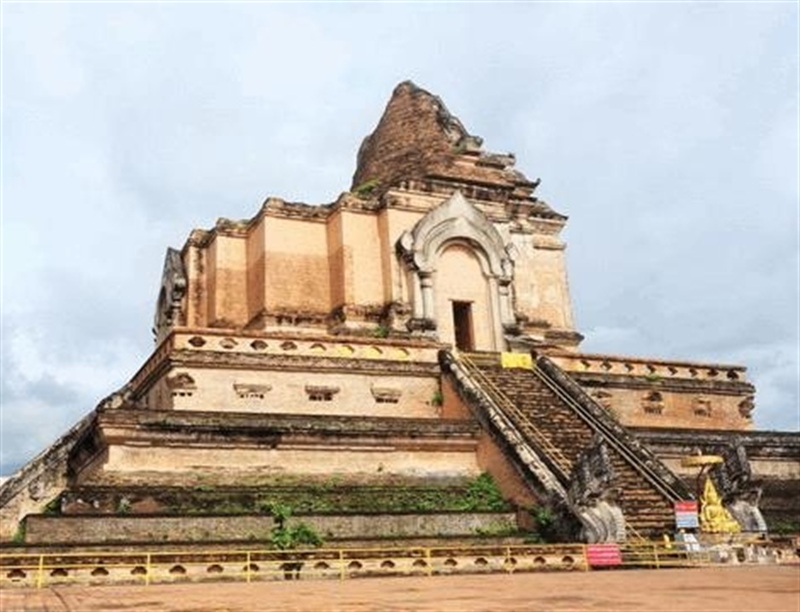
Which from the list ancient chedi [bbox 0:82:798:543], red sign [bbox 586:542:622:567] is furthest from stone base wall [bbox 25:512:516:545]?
red sign [bbox 586:542:622:567]

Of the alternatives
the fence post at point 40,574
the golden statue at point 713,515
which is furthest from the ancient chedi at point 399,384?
the fence post at point 40,574

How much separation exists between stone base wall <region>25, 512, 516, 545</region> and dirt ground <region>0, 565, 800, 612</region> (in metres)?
A: 3.75

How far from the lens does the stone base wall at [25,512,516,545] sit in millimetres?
12734

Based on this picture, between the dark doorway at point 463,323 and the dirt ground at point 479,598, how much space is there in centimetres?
1749

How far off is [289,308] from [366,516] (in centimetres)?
1241

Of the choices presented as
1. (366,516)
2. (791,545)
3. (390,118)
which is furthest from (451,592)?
(390,118)

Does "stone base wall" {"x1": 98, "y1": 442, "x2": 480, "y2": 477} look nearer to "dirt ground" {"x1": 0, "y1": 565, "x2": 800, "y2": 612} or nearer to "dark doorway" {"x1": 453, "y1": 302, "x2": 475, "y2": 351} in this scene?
"dirt ground" {"x1": 0, "y1": 565, "x2": 800, "y2": 612}

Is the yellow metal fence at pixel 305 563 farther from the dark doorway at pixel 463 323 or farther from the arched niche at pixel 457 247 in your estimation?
the dark doorway at pixel 463 323

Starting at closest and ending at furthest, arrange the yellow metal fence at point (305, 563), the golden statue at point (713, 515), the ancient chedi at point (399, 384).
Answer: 1. the yellow metal fence at point (305, 563)
2. the golden statue at point (713, 515)
3. the ancient chedi at point (399, 384)

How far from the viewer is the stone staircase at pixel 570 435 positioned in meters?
15.9

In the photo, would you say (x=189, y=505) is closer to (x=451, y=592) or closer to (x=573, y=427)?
(x=451, y=592)

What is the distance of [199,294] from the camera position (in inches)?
1113

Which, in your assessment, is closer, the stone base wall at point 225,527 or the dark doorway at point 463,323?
the stone base wall at point 225,527

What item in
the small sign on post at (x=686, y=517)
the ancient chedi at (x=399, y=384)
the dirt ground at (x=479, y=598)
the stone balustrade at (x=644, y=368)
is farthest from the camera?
the stone balustrade at (x=644, y=368)
